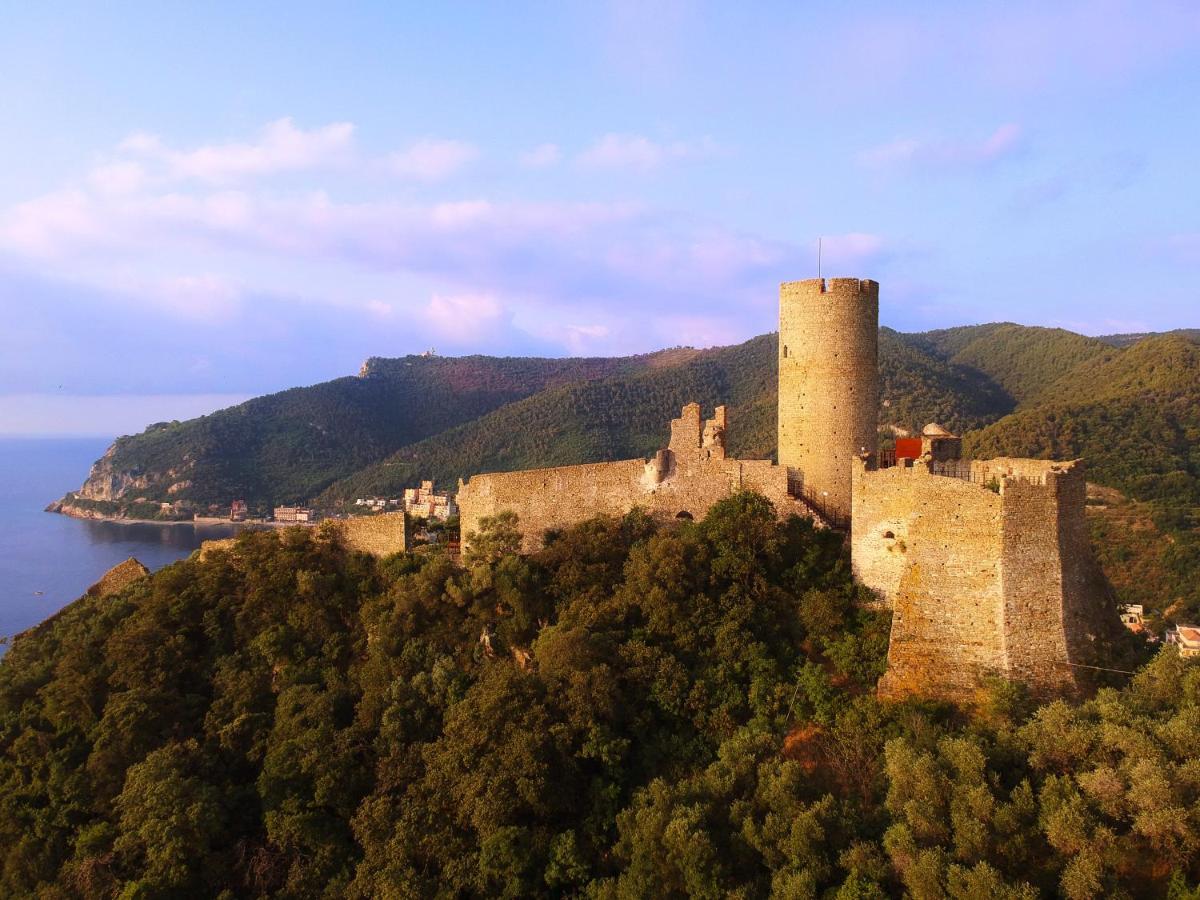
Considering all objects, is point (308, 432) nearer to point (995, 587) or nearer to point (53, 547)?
point (53, 547)

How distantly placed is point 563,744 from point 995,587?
7303mm

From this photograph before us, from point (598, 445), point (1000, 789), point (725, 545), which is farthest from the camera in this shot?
point (598, 445)

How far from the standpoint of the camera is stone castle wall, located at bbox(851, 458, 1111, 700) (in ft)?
41.0

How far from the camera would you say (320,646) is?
733 inches

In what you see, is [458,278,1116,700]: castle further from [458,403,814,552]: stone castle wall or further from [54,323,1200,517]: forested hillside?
[54,323,1200,517]: forested hillside

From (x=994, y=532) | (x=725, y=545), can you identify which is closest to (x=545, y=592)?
(x=725, y=545)

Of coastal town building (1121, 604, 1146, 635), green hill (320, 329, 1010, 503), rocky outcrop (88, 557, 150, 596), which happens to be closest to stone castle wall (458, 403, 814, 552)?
rocky outcrop (88, 557, 150, 596)

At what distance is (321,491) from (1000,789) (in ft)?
277

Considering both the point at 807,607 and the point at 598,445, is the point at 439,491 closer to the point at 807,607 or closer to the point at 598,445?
the point at 598,445

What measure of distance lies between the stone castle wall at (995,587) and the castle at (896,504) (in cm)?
2

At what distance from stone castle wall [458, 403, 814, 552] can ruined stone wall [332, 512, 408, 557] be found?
1681 mm

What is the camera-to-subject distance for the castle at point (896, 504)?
1260 centimetres

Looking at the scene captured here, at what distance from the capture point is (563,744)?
44.5 feet

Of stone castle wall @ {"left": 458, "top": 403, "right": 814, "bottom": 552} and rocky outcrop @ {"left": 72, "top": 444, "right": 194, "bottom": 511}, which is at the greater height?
stone castle wall @ {"left": 458, "top": 403, "right": 814, "bottom": 552}
